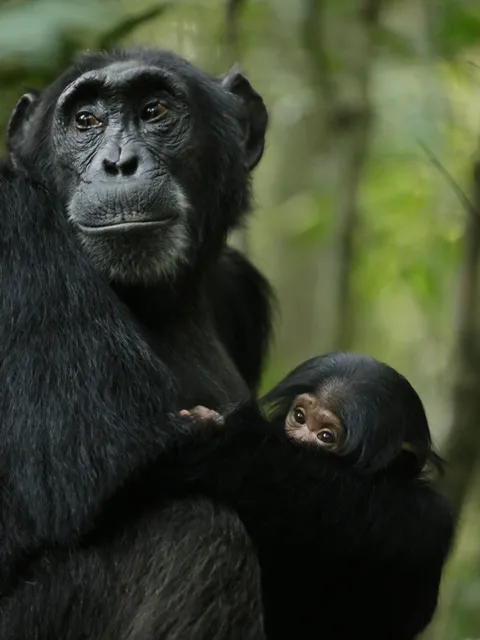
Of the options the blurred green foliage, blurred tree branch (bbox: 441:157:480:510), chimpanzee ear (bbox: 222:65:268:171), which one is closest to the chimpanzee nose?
the blurred green foliage

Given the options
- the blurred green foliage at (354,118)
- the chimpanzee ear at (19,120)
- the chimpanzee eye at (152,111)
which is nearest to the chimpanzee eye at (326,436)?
the blurred green foliage at (354,118)

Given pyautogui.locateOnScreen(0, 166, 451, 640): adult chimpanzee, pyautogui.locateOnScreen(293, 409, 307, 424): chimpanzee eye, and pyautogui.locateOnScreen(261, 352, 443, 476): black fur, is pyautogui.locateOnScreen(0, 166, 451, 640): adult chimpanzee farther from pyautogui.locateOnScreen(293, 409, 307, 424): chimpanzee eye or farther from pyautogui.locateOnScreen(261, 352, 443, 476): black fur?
pyautogui.locateOnScreen(293, 409, 307, 424): chimpanzee eye

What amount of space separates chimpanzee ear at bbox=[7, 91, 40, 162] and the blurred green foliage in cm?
20

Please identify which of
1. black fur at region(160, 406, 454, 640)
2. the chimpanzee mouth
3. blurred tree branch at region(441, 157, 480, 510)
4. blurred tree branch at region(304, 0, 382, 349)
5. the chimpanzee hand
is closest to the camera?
black fur at region(160, 406, 454, 640)

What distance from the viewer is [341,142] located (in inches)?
308

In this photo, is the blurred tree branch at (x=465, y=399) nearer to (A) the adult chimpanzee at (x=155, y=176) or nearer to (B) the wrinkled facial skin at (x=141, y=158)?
(A) the adult chimpanzee at (x=155, y=176)

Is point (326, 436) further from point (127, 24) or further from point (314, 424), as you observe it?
point (127, 24)

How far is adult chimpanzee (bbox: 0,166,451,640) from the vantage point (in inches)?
184

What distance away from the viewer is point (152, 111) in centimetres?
557

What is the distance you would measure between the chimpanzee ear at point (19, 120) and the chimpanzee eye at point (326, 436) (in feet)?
6.09

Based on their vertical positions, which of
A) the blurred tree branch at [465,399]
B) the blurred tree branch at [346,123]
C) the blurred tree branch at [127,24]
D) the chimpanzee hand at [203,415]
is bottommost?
the blurred tree branch at [465,399]

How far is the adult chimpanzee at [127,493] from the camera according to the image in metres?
4.68

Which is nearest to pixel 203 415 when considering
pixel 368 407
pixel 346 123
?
pixel 368 407

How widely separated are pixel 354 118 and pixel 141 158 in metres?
2.60
